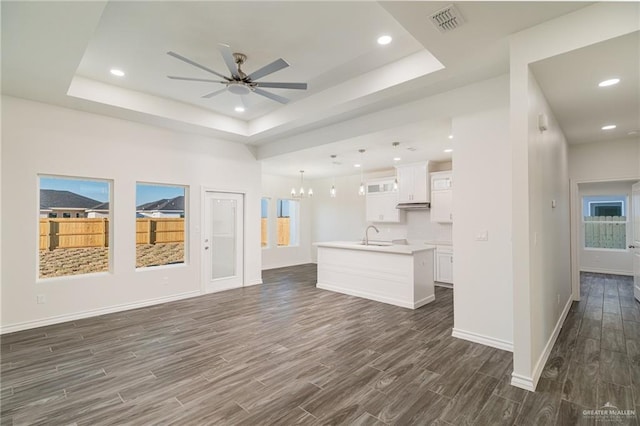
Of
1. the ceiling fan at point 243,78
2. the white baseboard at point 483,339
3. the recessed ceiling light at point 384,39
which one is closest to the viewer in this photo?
the ceiling fan at point 243,78

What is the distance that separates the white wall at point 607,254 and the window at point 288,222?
7.57m

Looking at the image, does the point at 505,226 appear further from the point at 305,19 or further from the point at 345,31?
the point at 305,19

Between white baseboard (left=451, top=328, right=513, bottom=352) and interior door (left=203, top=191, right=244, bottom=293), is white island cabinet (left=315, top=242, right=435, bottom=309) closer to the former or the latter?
white baseboard (left=451, top=328, right=513, bottom=352)

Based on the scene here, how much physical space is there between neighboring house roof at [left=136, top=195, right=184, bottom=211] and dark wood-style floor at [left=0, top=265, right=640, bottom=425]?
6.07 ft

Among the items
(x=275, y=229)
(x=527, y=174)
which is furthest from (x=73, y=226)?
(x=527, y=174)

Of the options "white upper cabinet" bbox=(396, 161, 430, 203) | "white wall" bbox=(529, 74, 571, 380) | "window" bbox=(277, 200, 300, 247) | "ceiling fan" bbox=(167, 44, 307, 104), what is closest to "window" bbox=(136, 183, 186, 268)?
"ceiling fan" bbox=(167, 44, 307, 104)

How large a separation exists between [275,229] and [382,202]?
3.38m

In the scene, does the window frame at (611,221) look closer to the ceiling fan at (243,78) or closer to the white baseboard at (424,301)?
the white baseboard at (424,301)

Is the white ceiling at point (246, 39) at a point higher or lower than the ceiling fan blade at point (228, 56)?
higher

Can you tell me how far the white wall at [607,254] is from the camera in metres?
7.18

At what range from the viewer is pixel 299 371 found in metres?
2.84

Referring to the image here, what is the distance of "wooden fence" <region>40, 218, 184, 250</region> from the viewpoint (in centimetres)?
433

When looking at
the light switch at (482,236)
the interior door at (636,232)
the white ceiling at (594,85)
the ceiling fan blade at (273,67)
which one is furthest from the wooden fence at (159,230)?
the interior door at (636,232)

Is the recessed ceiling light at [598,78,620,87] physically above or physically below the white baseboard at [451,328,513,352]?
above
